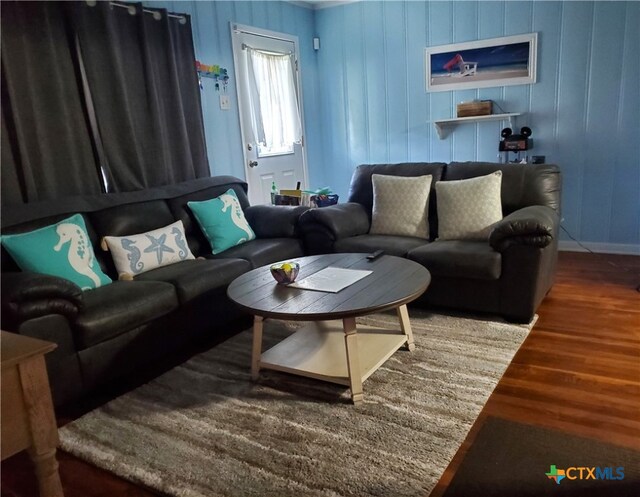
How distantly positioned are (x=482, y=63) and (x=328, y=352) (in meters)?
3.37

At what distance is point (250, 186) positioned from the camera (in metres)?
4.79

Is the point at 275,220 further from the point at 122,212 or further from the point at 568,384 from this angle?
the point at 568,384

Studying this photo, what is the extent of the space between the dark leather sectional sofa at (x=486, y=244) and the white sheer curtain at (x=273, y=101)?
1545 millimetres

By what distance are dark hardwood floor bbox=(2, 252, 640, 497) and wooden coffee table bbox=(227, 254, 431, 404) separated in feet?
1.81

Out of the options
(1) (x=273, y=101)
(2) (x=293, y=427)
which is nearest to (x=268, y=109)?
(1) (x=273, y=101)

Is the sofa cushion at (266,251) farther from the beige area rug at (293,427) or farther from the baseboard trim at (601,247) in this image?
the baseboard trim at (601,247)

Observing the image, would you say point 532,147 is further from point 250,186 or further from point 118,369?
point 118,369

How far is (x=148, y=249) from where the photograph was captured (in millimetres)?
3023

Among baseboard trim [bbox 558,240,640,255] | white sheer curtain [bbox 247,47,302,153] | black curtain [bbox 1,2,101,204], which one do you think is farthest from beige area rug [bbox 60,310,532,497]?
white sheer curtain [bbox 247,47,302,153]

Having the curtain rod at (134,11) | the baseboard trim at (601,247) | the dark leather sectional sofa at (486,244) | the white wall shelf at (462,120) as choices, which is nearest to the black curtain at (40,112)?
the curtain rod at (134,11)

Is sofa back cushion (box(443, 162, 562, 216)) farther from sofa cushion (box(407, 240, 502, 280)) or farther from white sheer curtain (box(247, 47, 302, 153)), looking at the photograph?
white sheer curtain (box(247, 47, 302, 153))

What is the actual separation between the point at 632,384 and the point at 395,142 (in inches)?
139

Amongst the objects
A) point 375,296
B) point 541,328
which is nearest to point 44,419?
point 375,296

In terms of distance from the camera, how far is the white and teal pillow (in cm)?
291
